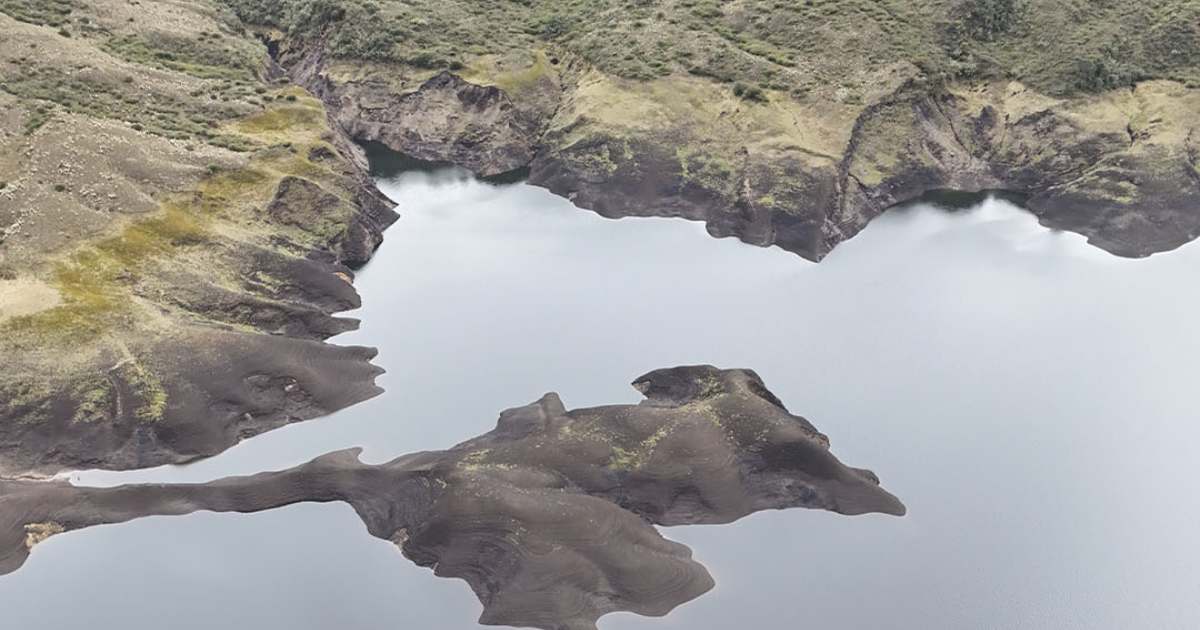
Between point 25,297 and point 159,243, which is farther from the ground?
point 159,243

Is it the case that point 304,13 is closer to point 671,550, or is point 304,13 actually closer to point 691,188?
point 691,188

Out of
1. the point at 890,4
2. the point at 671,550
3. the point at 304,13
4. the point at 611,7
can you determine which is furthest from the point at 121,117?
the point at 890,4

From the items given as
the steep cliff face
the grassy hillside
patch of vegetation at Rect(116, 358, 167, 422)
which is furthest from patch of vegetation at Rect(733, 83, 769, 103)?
patch of vegetation at Rect(116, 358, 167, 422)

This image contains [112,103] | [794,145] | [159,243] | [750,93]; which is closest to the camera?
[159,243]

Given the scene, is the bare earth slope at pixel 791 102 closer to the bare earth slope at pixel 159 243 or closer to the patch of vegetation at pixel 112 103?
the bare earth slope at pixel 159 243

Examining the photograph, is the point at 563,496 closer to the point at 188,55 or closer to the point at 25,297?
the point at 25,297

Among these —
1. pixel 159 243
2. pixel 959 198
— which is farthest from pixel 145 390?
pixel 959 198
